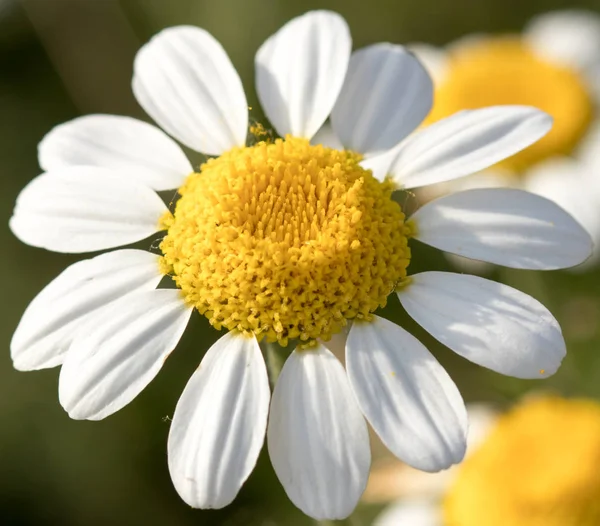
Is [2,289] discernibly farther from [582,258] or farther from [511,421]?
[582,258]

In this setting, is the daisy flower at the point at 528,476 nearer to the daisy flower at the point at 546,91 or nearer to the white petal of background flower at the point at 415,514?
the white petal of background flower at the point at 415,514

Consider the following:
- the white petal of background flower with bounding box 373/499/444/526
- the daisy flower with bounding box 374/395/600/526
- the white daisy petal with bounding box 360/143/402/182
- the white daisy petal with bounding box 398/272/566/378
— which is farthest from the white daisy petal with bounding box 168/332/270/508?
the white petal of background flower with bounding box 373/499/444/526

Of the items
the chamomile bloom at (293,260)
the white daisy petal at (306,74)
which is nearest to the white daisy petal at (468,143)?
the chamomile bloom at (293,260)

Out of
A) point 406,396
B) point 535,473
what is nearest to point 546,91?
point 535,473

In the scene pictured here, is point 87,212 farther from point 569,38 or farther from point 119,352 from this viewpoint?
point 569,38

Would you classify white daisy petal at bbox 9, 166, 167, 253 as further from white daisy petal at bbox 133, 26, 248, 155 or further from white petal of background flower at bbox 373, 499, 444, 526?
white petal of background flower at bbox 373, 499, 444, 526

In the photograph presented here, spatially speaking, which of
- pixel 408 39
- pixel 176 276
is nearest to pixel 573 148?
pixel 408 39

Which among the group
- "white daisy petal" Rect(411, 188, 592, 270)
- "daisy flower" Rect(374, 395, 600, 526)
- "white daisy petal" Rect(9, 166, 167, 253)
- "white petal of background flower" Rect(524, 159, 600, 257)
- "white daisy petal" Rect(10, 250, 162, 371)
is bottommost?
"daisy flower" Rect(374, 395, 600, 526)
